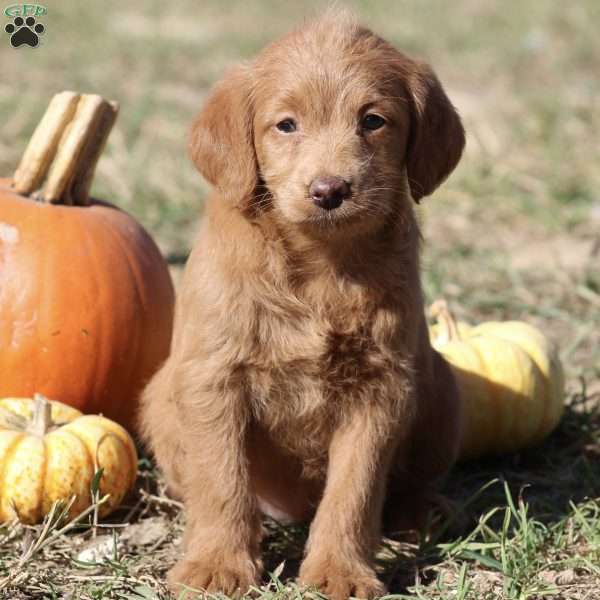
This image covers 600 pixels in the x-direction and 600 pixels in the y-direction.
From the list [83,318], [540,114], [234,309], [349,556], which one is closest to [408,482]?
[349,556]

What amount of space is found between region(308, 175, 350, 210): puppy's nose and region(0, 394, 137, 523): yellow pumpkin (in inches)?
55.5

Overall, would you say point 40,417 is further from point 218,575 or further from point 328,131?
point 328,131

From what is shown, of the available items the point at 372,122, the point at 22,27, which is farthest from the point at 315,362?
the point at 22,27

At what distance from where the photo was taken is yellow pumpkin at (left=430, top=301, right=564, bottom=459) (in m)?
4.96

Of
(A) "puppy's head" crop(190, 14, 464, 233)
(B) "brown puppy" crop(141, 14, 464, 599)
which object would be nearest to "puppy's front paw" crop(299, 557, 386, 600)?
(B) "brown puppy" crop(141, 14, 464, 599)

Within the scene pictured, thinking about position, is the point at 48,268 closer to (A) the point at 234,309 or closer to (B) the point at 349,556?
A: (A) the point at 234,309

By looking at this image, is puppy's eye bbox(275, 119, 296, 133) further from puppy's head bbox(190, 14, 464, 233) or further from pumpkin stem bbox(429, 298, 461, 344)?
pumpkin stem bbox(429, 298, 461, 344)

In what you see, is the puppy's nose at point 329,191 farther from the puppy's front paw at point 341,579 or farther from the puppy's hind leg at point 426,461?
the puppy's front paw at point 341,579

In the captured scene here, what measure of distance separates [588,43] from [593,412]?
9292 mm

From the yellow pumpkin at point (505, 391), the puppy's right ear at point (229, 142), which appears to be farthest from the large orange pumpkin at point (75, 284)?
the yellow pumpkin at point (505, 391)

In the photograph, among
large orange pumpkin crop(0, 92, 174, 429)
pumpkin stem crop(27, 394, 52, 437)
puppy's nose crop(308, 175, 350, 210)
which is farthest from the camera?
large orange pumpkin crop(0, 92, 174, 429)

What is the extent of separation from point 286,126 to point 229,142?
214 millimetres

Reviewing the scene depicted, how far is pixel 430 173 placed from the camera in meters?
3.86

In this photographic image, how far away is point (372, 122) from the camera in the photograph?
12.2 ft
